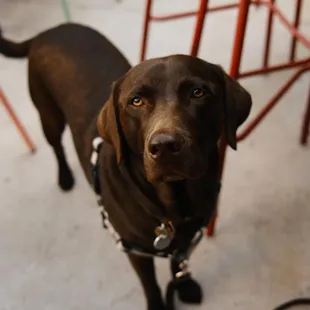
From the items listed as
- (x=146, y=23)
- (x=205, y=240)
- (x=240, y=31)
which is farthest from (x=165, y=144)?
(x=146, y=23)

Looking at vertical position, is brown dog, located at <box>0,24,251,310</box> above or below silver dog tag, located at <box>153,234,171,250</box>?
above

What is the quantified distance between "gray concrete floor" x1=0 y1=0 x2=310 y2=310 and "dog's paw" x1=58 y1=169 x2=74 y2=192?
0.02m

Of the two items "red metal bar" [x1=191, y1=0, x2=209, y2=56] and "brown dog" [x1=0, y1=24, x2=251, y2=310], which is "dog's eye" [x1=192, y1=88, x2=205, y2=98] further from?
"red metal bar" [x1=191, y1=0, x2=209, y2=56]

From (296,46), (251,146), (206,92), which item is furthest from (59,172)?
(296,46)

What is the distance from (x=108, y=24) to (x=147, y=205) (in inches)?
58.3

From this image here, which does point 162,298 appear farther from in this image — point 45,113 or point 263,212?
point 45,113

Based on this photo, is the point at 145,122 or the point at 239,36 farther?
the point at 239,36

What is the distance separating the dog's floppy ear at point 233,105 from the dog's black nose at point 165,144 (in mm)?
190

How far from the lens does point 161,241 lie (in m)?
1.15

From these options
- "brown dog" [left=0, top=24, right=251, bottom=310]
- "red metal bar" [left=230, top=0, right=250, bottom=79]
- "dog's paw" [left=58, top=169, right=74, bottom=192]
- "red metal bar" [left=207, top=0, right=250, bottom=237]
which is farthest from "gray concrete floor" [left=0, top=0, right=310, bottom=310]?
"red metal bar" [left=230, top=0, right=250, bottom=79]

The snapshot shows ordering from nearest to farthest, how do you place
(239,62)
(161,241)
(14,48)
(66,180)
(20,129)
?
1. (161,241)
2. (239,62)
3. (14,48)
4. (66,180)
5. (20,129)

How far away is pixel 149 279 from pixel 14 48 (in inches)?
30.1

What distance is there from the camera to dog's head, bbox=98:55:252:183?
0.93 meters

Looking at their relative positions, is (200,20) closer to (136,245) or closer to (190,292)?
(136,245)
